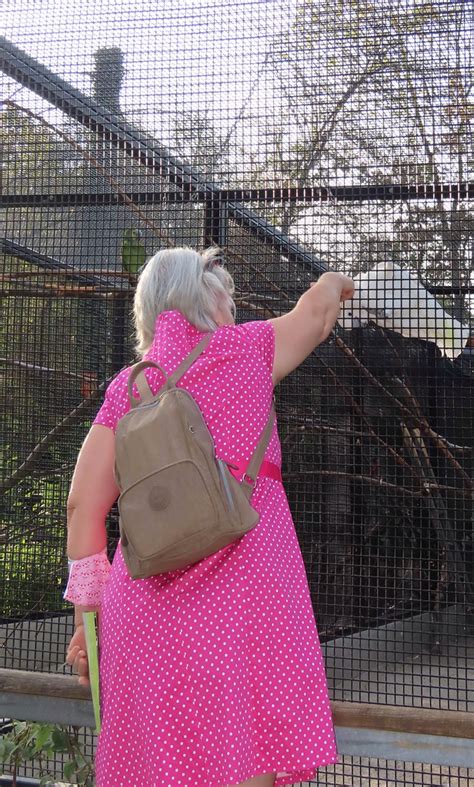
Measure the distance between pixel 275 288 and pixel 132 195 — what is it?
531mm

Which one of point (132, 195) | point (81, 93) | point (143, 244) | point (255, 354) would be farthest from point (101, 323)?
point (255, 354)

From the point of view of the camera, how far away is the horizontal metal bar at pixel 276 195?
200 centimetres

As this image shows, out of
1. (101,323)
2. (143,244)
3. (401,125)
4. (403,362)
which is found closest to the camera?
(401,125)

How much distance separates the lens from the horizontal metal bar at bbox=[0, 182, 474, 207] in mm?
1995

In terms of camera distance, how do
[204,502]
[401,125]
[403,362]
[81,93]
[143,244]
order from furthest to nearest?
1. [403,362]
2. [143,244]
3. [81,93]
4. [401,125]
5. [204,502]

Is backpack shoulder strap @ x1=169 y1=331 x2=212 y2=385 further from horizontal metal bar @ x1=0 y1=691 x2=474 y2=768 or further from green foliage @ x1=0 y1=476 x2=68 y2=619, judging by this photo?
green foliage @ x1=0 y1=476 x2=68 y2=619

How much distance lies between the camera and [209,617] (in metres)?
1.16

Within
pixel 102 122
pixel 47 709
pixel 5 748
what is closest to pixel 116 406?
pixel 47 709

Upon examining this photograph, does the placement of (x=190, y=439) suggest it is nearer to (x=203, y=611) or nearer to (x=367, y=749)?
(x=203, y=611)

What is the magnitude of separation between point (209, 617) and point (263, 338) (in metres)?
0.50

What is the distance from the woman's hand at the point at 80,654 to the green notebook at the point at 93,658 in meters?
0.04

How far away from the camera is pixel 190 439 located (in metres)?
1.17

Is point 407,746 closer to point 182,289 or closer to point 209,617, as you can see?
point 209,617

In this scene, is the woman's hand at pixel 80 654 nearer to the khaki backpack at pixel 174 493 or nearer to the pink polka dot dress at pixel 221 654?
the pink polka dot dress at pixel 221 654
